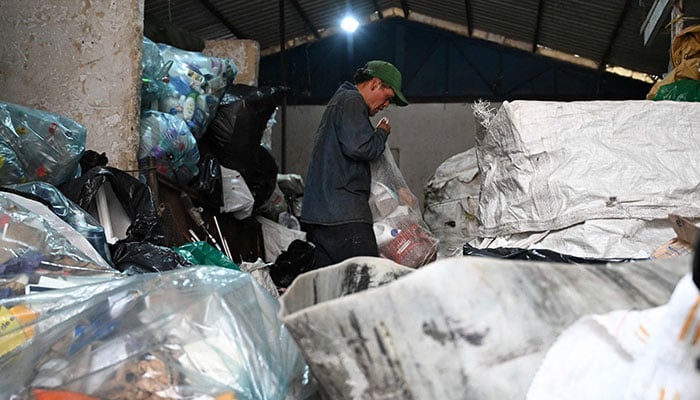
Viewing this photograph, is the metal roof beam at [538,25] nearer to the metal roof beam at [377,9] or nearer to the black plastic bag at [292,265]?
the metal roof beam at [377,9]

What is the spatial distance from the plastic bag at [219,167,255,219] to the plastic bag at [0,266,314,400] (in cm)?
295

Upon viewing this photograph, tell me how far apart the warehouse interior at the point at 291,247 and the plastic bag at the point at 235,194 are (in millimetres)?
12

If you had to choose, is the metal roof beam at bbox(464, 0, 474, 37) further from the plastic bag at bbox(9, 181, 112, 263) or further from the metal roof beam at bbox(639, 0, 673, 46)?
the plastic bag at bbox(9, 181, 112, 263)

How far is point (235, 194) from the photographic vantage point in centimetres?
446

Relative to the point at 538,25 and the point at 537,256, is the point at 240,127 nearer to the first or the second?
the point at 537,256

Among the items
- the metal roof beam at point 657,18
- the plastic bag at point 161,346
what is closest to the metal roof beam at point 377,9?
the metal roof beam at point 657,18

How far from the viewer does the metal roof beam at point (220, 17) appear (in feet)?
24.9

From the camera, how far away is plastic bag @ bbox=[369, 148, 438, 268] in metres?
3.34

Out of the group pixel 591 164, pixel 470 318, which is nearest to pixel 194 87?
pixel 591 164

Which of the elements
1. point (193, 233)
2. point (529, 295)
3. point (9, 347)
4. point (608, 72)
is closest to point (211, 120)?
point (193, 233)

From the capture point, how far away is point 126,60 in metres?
3.30

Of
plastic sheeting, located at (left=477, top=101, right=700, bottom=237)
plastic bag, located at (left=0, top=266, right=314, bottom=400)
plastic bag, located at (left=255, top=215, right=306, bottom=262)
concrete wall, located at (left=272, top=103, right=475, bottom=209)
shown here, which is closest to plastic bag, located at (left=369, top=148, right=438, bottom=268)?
plastic sheeting, located at (left=477, top=101, right=700, bottom=237)

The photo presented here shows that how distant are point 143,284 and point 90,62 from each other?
2163 mm

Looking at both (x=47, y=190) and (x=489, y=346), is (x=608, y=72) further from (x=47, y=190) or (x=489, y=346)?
(x=489, y=346)
